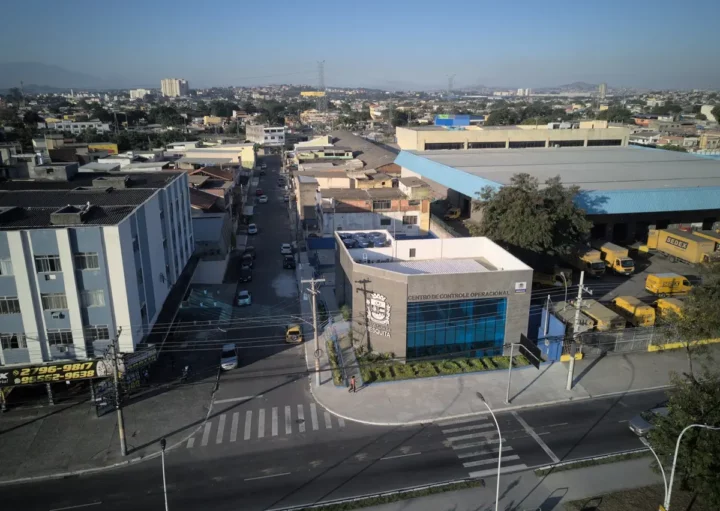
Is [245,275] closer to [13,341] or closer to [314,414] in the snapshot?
[13,341]

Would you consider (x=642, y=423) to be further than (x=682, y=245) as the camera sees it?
No

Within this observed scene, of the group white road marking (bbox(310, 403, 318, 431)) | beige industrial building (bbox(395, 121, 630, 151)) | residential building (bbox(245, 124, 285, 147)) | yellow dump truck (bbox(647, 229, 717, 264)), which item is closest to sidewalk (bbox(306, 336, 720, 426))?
white road marking (bbox(310, 403, 318, 431))

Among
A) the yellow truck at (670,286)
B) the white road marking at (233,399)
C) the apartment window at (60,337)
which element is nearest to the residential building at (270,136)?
the yellow truck at (670,286)

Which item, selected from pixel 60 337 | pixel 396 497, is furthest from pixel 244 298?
pixel 396 497

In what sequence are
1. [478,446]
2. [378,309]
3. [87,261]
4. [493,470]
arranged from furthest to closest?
1. [378,309]
2. [87,261]
3. [478,446]
4. [493,470]

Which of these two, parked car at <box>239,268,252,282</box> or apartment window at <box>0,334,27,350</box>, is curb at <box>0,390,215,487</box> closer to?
apartment window at <box>0,334,27,350</box>

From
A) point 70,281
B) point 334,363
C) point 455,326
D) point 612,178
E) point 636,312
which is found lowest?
point 334,363

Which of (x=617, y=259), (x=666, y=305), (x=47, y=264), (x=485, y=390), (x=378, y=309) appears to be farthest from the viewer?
(x=617, y=259)
